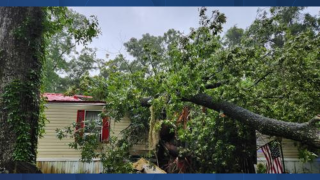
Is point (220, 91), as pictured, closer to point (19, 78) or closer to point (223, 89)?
point (223, 89)

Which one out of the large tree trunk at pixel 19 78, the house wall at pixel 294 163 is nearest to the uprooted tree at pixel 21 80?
the large tree trunk at pixel 19 78

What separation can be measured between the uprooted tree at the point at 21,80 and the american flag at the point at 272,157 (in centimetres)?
508

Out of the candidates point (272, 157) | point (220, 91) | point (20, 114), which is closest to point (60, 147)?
point (20, 114)

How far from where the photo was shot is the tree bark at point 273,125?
3.94 meters

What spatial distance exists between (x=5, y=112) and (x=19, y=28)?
1.16 m

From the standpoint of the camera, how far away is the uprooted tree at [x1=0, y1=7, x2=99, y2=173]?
129 inches

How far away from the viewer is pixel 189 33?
18.4 ft

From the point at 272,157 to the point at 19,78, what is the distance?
18.5 feet

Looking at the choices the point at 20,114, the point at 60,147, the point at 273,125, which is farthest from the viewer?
the point at 60,147

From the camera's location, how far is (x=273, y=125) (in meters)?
4.44

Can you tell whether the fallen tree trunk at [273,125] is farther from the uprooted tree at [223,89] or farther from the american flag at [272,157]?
the american flag at [272,157]

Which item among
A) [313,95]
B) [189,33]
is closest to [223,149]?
[313,95]

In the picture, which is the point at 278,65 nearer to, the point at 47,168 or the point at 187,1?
the point at 187,1

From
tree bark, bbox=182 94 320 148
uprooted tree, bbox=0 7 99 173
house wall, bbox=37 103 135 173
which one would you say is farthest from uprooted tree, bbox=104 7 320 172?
uprooted tree, bbox=0 7 99 173
